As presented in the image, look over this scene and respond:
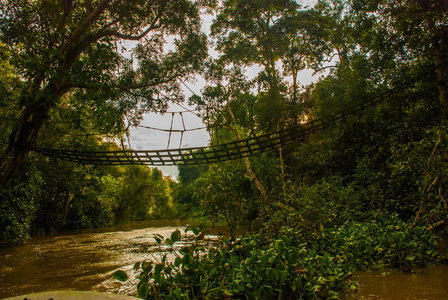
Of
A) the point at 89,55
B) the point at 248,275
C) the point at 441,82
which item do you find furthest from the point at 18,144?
the point at 441,82

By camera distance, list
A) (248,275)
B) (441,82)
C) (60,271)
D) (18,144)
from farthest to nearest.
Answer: (441,82) → (18,144) → (60,271) → (248,275)

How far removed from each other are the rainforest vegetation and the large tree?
3 centimetres

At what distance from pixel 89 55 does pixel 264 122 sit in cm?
855

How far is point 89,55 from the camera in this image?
3.84 metres

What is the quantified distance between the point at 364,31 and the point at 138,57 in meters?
5.75

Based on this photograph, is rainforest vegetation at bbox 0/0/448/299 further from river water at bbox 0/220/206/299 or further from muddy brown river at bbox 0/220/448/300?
river water at bbox 0/220/206/299

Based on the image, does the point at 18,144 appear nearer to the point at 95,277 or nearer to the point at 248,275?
the point at 95,277

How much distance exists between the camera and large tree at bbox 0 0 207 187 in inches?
152

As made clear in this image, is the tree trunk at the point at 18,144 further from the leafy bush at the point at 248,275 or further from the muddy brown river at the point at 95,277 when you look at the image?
the leafy bush at the point at 248,275

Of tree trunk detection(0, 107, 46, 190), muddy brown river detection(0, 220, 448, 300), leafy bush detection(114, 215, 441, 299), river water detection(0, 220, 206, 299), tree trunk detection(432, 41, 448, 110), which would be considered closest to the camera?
leafy bush detection(114, 215, 441, 299)

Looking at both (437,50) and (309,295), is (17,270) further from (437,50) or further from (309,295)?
(437,50)

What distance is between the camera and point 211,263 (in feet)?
8.23

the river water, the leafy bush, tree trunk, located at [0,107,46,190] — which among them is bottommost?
the river water

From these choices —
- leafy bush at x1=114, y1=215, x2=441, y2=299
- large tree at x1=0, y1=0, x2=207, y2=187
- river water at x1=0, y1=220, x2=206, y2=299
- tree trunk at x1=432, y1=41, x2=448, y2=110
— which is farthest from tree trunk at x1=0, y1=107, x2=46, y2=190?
tree trunk at x1=432, y1=41, x2=448, y2=110
